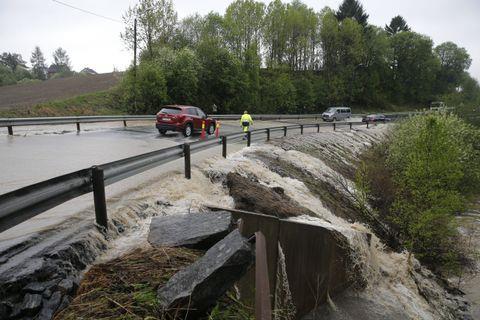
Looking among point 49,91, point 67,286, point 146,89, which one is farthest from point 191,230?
point 49,91

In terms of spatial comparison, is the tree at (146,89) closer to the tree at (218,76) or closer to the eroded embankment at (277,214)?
the tree at (218,76)

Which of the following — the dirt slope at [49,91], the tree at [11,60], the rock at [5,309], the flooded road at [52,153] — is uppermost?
the tree at [11,60]

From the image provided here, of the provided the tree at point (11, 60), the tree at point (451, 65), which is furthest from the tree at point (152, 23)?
the tree at point (11, 60)

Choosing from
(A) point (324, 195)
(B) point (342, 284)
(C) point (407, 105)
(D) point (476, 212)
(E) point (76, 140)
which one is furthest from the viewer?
(C) point (407, 105)

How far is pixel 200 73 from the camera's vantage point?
36406 millimetres

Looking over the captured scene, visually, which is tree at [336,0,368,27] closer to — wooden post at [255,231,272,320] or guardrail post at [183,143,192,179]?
guardrail post at [183,143,192,179]

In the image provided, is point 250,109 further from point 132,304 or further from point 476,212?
point 132,304

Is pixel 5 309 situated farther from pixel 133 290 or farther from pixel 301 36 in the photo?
pixel 301 36

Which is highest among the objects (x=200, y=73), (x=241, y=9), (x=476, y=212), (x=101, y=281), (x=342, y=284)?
(x=241, y=9)

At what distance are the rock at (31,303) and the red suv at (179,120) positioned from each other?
48.7ft

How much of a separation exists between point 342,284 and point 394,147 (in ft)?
57.3

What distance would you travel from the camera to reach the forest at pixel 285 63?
32875 mm

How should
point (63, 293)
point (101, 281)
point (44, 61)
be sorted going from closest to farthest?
point (63, 293) < point (101, 281) < point (44, 61)

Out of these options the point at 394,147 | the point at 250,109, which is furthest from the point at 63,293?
the point at 250,109
